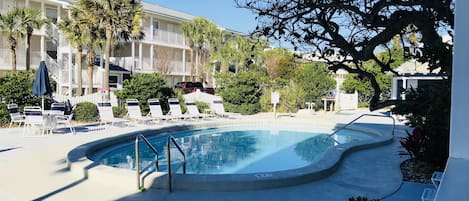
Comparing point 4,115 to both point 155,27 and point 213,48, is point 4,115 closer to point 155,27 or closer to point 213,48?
point 155,27

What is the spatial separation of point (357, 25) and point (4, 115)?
13.1 metres

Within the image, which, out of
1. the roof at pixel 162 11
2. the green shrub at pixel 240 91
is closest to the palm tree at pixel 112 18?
the green shrub at pixel 240 91

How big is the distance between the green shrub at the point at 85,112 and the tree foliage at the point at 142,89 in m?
1.98

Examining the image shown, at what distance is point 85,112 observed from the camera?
640 inches

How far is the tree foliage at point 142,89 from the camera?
1791 cm

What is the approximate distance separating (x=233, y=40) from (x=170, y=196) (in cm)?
3710

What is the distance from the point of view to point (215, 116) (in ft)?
63.5

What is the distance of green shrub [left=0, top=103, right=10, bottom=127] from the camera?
14008 millimetres

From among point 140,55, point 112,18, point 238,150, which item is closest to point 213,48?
point 140,55

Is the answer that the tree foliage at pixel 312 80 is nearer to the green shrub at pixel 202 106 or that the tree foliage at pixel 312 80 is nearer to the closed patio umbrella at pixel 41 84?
the green shrub at pixel 202 106

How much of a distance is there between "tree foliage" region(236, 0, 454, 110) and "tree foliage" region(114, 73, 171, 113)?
1167cm

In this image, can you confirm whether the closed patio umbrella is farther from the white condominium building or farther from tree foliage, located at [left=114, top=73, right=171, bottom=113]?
the white condominium building

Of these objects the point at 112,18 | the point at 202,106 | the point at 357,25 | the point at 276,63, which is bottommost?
the point at 202,106

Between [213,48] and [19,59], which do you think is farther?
[213,48]
